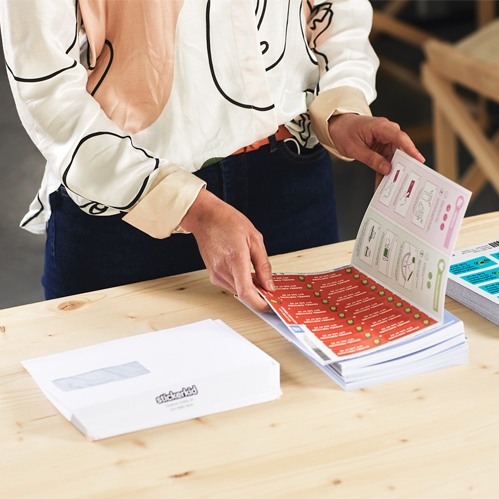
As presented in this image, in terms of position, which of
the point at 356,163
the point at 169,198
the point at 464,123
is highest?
the point at 169,198

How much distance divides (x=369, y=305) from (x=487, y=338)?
5.3 inches

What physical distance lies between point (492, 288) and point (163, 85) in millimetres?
493

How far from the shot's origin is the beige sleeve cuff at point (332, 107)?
1005 mm

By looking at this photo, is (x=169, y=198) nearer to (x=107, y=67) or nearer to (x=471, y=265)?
(x=107, y=67)

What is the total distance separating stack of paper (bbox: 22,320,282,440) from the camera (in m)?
0.61

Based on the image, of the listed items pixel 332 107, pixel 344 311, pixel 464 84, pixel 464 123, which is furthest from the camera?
pixel 464 123

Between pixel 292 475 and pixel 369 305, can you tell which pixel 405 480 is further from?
Answer: pixel 369 305

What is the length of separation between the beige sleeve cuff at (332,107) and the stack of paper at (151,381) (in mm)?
437

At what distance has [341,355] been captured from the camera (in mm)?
677

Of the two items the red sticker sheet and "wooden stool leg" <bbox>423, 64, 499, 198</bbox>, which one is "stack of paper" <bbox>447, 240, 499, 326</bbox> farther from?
"wooden stool leg" <bbox>423, 64, 499, 198</bbox>

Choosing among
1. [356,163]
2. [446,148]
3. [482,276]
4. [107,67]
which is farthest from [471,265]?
[356,163]

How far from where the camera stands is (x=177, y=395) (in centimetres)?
63

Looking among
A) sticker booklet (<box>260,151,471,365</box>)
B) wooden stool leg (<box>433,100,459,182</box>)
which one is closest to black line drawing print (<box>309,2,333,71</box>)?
sticker booklet (<box>260,151,471,365</box>)

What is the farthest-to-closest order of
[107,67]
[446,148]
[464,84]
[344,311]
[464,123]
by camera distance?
[446,148] < [464,123] < [464,84] < [107,67] < [344,311]
